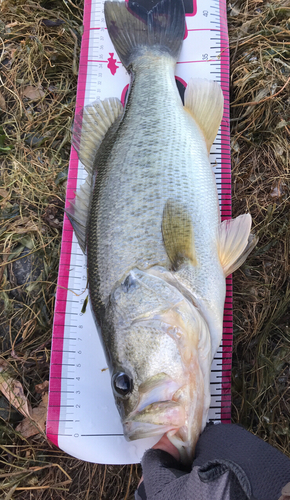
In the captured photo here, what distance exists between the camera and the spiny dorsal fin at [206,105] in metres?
2.05

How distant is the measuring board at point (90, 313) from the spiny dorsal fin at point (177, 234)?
2.00 ft

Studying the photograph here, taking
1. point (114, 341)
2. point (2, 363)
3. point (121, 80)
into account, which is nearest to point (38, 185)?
point (121, 80)

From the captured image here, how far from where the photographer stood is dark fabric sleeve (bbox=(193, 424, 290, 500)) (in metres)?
1.30

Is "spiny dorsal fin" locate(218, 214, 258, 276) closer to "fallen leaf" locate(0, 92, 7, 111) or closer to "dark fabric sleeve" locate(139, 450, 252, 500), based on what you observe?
"dark fabric sleeve" locate(139, 450, 252, 500)

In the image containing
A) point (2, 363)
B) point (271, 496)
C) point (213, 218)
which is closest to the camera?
point (271, 496)

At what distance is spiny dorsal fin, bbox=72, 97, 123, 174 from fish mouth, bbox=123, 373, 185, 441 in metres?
1.23

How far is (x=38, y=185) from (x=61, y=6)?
1539 mm

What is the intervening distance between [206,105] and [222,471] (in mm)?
1935

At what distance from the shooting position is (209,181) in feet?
6.14

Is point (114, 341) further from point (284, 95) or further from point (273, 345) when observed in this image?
point (284, 95)

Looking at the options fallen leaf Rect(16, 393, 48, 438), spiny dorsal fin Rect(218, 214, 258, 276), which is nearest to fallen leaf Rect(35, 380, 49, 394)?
fallen leaf Rect(16, 393, 48, 438)

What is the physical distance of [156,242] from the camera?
1633 millimetres

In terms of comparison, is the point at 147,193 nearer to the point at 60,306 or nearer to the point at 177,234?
the point at 177,234

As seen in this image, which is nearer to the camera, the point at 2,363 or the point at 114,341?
the point at 114,341
